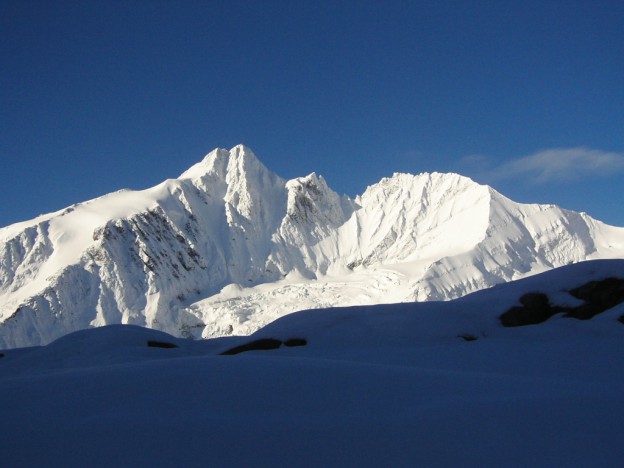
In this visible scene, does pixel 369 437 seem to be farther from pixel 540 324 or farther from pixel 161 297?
pixel 161 297

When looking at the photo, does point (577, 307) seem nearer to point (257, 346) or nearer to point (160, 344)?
point (257, 346)

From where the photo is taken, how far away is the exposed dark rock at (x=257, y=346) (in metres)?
14.1

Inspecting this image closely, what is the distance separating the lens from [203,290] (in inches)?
5655

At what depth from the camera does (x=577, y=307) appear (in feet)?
48.1

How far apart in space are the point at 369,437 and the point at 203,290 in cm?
14206

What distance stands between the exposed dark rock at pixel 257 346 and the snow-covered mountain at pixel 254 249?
10139cm

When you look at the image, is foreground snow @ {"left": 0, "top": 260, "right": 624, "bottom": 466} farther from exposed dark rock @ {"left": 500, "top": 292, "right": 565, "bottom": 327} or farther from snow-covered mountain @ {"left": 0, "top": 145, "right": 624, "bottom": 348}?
snow-covered mountain @ {"left": 0, "top": 145, "right": 624, "bottom": 348}

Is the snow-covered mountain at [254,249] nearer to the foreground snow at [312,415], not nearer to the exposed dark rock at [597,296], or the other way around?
the exposed dark rock at [597,296]

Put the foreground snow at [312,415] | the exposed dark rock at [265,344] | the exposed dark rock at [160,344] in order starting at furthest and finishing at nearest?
the exposed dark rock at [160,344] < the exposed dark rock at [265,344] < the foreground snow at [312,415]

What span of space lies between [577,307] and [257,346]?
8.40 meters

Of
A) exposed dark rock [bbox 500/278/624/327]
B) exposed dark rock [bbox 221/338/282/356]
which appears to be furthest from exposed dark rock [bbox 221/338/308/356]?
exposed dark rock [bbox 500/278/624/327]

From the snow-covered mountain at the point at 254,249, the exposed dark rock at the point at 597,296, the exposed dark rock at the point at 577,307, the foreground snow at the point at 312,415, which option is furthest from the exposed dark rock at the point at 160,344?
the snow-covered mountain at the point at 254,249

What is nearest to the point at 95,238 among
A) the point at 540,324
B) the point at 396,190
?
the point at 396,190

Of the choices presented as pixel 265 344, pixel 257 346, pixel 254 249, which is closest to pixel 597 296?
pixel 265 344
